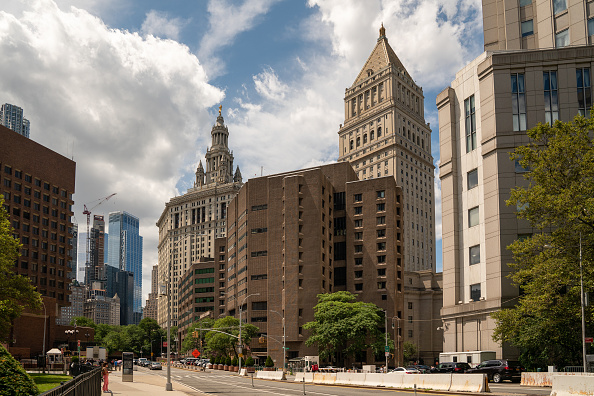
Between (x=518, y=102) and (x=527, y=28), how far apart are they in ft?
50.7

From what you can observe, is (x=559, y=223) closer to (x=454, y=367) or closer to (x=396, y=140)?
(x=454, y=367)

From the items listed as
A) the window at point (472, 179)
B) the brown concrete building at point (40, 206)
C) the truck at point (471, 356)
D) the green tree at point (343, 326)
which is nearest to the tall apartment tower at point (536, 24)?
the window at point (472, 179)

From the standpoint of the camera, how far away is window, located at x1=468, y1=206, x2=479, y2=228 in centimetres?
6989

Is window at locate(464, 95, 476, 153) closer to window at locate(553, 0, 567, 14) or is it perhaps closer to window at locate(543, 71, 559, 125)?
window at locate(543, 71, 559, 125)

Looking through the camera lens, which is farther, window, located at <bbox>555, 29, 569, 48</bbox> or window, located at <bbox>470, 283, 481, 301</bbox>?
window, located at <bbox>555, 29, 569, 48</bbox>

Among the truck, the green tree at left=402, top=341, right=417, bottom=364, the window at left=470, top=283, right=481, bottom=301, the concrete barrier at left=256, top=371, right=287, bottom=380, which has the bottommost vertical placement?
the green tree at left=402, top=341, right=417, bottom=364

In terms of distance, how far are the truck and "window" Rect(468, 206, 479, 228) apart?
14.6 meters

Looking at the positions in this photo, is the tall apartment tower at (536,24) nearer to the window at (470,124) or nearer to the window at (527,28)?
the window at (527,28)

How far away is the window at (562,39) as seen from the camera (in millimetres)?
74137

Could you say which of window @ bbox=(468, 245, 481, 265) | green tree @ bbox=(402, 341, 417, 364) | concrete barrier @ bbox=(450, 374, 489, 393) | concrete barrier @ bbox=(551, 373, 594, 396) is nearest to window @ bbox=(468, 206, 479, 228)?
window @ bbox=(468, 245, 481, 265)

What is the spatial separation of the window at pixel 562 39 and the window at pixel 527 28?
3.56 meters

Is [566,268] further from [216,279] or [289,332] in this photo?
[216,279]

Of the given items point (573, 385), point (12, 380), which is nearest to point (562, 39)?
point (573, 385)

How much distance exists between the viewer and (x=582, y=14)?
72.6m
